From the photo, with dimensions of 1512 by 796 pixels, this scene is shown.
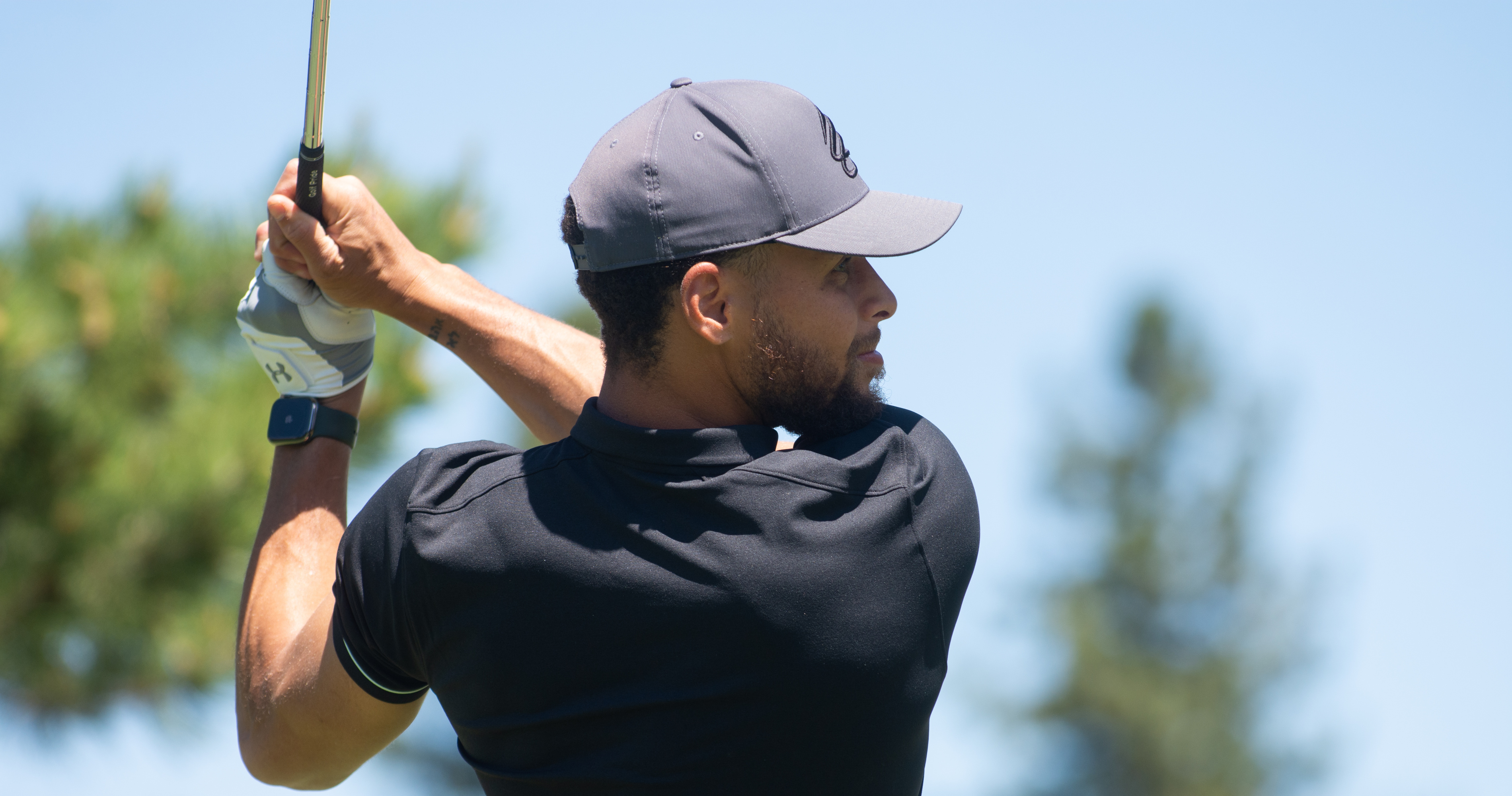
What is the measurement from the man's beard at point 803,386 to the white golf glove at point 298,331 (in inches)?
31.3

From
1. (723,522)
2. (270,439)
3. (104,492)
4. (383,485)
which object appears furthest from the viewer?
(104,492)

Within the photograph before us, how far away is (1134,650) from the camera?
2612 centimetres

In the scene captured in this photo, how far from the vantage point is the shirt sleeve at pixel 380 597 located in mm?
1842

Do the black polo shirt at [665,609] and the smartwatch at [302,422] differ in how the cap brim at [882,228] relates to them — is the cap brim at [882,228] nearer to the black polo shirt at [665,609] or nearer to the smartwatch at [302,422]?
the black polo shirt at [665,609]

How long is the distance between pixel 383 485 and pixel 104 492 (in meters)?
4.93

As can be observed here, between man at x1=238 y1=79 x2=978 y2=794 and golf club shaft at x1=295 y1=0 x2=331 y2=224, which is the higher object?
golf club shaft at x1=295 y1=0 x2=331 y2=224

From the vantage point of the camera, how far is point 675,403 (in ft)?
6.40

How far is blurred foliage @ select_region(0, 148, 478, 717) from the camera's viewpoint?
6051 mm

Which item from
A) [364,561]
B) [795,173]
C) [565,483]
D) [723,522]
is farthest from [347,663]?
[795,173]

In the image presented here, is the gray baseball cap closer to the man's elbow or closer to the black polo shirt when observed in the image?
the black polo shirt

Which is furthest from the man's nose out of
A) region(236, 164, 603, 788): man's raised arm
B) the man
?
region(236, 164, 603, 788): man's raised arm

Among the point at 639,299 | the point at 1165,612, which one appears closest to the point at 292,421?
the point at 639,299

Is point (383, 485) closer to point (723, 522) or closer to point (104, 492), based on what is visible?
point (723, 522)

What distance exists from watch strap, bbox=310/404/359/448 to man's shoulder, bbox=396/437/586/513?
0.36 m
